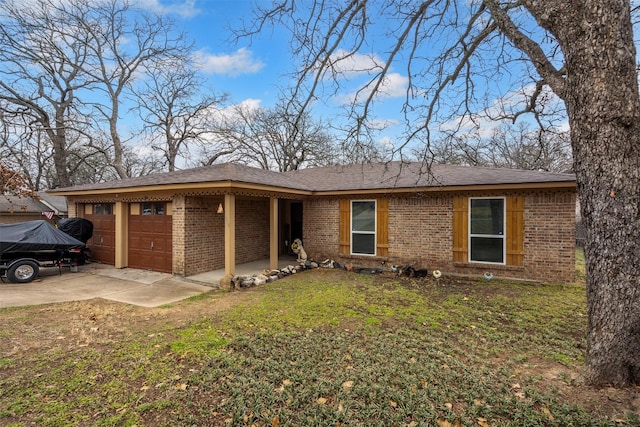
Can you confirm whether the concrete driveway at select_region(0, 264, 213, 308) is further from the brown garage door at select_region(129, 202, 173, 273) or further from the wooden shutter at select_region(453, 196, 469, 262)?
the wooden shutter at select_region(453, 196, 469, 262)

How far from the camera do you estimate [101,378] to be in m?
3.37

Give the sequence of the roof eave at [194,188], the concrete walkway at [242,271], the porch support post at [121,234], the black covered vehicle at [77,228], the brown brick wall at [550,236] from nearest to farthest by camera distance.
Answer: the roof eave at [194,188]
the brown brick wall at [550,236]
the concrete walkway at [242,271]
the porch support post at [121,234]
the black covered vehicle at [77,228]

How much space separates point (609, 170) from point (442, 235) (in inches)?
251

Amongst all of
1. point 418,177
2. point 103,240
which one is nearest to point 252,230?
point 103,240

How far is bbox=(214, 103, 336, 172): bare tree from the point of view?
23.7 meters

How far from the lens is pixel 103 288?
25.3 feet

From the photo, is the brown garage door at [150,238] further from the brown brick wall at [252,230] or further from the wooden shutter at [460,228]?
the wooden shutter at [460,228]

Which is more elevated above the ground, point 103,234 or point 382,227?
point 382,227

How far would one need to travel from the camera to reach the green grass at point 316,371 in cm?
275

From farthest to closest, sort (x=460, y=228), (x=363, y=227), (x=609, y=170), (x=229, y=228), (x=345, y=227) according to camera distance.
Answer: (x=345, y=227) < (x=363, y=227) < (x=460, y=228) < (x=229, y=228) < (x=609, y=170)

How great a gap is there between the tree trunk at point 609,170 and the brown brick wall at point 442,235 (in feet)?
18.6

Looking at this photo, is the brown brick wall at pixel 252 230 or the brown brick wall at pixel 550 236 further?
the brown brick wall at pixel 252 230

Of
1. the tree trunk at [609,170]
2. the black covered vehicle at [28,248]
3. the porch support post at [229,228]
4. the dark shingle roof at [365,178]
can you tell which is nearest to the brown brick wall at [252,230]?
the dark shingle roof at [365,178]

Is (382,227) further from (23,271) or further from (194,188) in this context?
(23,271)
